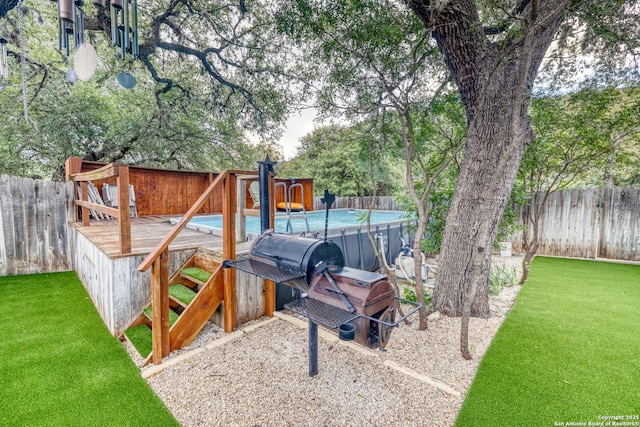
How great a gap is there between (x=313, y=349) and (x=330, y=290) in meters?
0.72

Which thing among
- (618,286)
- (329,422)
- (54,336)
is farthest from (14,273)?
(618,286)

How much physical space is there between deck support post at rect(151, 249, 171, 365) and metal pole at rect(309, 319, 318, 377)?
1.39 metres

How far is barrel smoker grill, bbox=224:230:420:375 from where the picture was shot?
1799 mm

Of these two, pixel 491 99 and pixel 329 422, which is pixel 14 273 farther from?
pixel 491 99

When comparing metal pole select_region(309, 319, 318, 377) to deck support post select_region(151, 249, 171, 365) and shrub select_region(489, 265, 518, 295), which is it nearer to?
deck support post select_region(151, 249, 171, 365)

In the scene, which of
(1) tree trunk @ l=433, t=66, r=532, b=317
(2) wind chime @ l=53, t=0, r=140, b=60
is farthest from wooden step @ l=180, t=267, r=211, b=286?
(1) tree trunk @ l=433, t=66, r=532, b=317

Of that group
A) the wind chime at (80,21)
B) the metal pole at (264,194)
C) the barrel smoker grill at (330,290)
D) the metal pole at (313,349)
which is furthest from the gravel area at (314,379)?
the wind chime at (80,21)

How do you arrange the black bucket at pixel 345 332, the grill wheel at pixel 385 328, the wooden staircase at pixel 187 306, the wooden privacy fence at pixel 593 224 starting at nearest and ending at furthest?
the black bucket at pixel 345 332 < the grill wheel at pixel 385 328 < the wooden staircase at pixel 187 306 < the wooden privacy fence at pixel 593 224

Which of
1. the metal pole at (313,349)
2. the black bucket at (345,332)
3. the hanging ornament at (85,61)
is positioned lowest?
the metal pole at (313,349)

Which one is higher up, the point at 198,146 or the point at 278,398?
the point at 198,146

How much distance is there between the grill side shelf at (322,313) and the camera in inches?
66.7

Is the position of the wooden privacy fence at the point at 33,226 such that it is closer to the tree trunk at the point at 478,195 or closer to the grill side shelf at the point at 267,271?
the grill side shelf at the point at 267,271

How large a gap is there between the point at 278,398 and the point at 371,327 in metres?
0.98

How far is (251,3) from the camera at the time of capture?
6.38m
